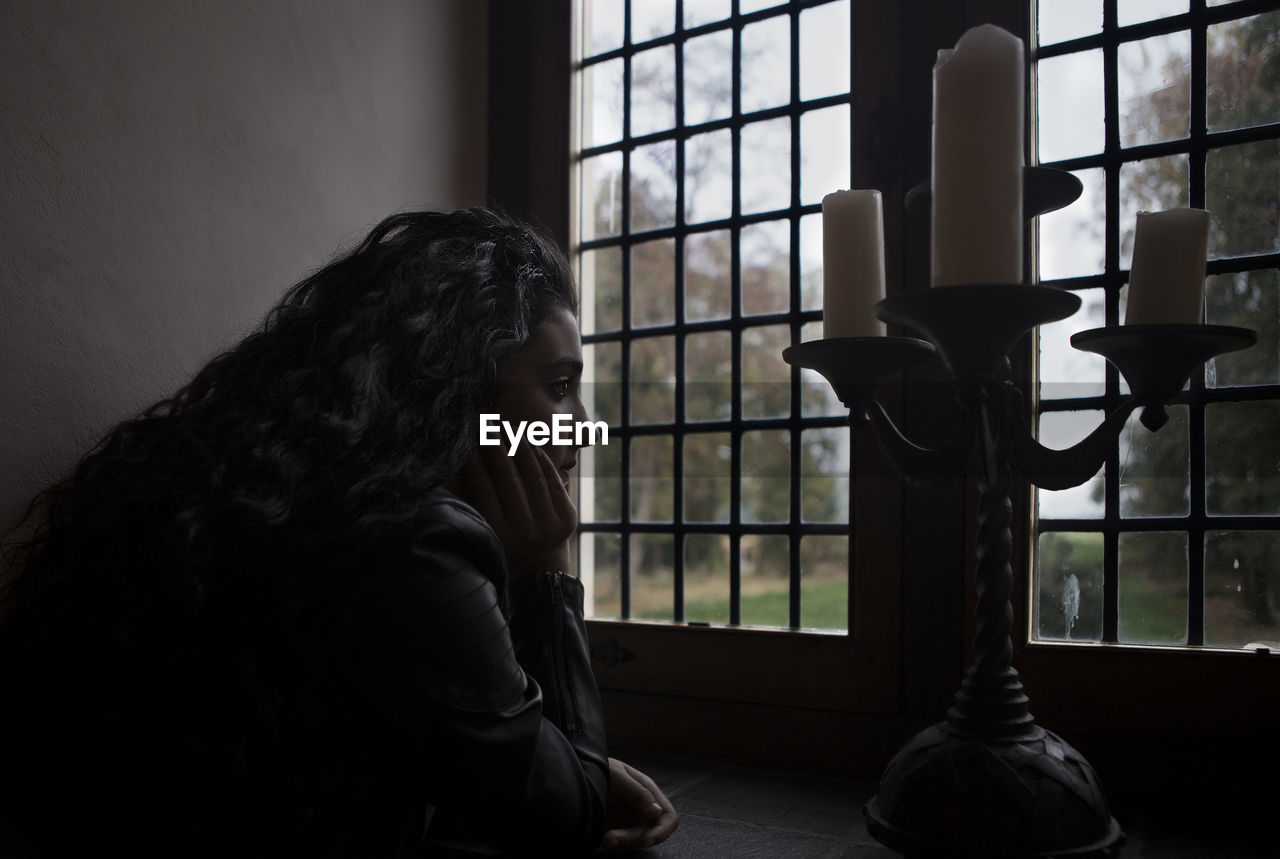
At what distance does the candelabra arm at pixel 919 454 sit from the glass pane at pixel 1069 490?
1.30 ft

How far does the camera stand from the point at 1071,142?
1.41 m

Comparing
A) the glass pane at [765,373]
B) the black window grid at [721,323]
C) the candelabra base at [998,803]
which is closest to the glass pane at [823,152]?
the black window grid at [721,323]

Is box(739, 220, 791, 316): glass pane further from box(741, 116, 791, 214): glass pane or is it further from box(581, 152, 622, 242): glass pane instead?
box(581, 152, 622, 242): glass pane

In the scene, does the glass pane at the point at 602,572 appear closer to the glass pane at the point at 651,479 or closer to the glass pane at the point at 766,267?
the glass pane at the point at 651,479

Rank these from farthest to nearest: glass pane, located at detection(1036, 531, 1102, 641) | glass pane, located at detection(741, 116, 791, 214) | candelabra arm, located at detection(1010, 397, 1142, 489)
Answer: glass pane, located at detection(741, 116, 791, 214) < glass pane, located at detection(1036, 531, 1102, 641) < candelabra arm, located at detection(1010, 397, 1142, 489)

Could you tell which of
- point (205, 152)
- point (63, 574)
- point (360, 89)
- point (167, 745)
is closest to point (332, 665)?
point (167, 745)

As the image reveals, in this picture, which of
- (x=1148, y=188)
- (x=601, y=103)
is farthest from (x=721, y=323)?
(x=1148, y=188)

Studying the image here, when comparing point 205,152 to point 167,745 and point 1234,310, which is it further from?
point 1234,310

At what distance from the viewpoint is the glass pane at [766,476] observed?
163 cm

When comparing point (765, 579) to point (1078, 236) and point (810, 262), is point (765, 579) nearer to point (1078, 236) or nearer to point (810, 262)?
point (810, 262)

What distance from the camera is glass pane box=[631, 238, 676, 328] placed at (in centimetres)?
179

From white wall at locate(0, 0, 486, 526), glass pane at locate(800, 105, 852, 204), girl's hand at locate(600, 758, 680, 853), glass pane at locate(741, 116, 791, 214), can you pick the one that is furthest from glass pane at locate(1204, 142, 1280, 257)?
white wall at locate(0, 0, 486, 526)

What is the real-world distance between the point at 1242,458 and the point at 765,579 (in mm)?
760

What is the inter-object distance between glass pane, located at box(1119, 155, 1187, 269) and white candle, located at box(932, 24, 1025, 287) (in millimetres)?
579
